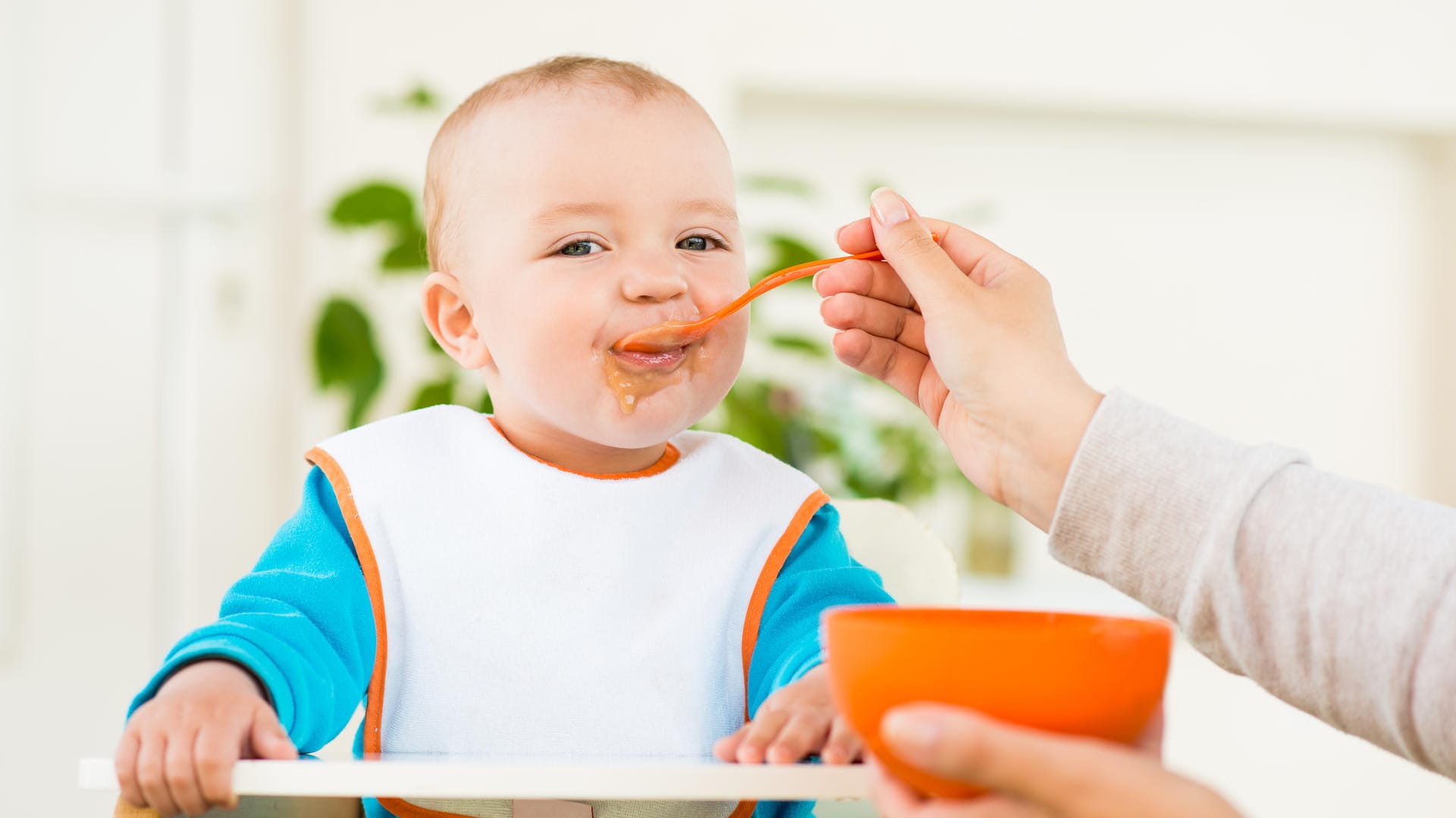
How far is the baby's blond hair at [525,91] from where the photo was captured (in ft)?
3.32

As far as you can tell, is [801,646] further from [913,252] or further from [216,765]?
[216,765]

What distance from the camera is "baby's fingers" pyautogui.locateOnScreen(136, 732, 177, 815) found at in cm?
63

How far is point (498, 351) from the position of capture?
3.31 feet

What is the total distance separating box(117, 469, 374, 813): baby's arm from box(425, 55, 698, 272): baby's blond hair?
10.1 inches

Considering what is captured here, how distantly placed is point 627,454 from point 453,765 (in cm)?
51

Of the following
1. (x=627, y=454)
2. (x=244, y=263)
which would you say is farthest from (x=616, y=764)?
(x=244, y=263)

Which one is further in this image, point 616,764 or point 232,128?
point 232,128

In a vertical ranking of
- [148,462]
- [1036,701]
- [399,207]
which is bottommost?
[148,462]

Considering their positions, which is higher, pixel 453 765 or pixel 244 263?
pixel 244 263

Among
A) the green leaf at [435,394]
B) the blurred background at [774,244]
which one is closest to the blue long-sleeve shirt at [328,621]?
the blurred background at [774,244]

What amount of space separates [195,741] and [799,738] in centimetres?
32

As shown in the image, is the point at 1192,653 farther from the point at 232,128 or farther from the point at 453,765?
the point at 453,765

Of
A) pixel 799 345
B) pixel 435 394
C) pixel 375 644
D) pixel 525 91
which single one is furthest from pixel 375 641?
pixel 799 345

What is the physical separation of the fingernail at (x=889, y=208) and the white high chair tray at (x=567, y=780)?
423mm
